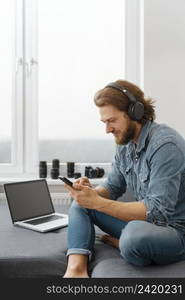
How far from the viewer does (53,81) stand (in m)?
2.91

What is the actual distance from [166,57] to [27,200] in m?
1.45

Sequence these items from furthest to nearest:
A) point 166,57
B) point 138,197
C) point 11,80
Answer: point 11,80 < point 166,57 < point 138,197

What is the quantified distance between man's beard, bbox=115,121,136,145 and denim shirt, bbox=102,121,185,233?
1.5 inches

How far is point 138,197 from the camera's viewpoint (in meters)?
1.63

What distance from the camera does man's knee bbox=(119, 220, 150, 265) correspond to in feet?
4.25

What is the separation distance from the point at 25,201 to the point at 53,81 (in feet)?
3.90

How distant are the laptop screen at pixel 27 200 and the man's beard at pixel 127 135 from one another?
2.25 feet

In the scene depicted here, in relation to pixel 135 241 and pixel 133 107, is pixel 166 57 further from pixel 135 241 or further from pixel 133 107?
pixel 135 241

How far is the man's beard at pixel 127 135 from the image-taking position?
1.57m

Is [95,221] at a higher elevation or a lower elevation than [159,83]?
lower

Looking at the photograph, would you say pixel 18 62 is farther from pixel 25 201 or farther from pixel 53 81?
pixel 25 201

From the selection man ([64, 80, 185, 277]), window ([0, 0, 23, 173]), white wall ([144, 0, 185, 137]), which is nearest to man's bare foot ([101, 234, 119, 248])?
man ([64, 80, 185, 277])

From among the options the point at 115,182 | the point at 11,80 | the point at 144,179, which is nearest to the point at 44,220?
the point at 115,182

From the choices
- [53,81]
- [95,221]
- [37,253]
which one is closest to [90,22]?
[53,81]
